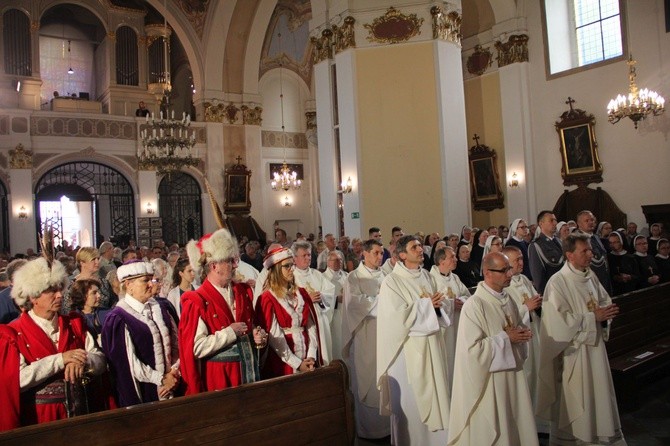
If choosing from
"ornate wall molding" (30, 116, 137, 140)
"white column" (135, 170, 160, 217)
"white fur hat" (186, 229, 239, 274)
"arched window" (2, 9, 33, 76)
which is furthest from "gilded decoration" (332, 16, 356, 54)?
"arched window" (2, 9, 33, 76)

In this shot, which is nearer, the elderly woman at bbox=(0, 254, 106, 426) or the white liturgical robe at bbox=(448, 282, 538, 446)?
the elderly woman at bbox=(0, 254, 106, 426)

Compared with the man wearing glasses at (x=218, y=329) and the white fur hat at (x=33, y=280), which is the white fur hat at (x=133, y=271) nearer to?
the man wearing glasses at (x=218, y=329)

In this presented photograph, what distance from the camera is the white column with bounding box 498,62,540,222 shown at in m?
16.6

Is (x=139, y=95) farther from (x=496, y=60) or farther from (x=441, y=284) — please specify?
(x=441, y=284)

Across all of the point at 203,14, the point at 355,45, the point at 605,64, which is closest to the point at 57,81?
the point at 203,14

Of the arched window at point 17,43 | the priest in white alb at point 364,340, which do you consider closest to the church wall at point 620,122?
the priest in white alb at point 364,340

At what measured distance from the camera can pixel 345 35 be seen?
1372cm

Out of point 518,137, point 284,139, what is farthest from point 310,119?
point 518,137

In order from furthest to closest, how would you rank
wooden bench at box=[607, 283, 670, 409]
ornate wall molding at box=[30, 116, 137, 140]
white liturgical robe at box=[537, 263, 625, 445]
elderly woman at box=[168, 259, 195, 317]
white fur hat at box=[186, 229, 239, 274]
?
ornate wall molding at box=[30, 116, 137, 140], wooden bench at box=[607, 283, 670, 409], elderly woman at box=[168, 259, 195, 317], white liturgical robe at box=[537, 263, 625, 445], white fur hat at box=[186, 229, 239, 274]

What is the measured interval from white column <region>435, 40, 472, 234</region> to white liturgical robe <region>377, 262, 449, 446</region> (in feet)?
27.9

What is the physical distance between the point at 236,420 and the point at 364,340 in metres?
2.75

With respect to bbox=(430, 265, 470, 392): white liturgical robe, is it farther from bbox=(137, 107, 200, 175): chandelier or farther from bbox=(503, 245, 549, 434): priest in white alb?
bbox=(137, 107, 200, 175): chandelier

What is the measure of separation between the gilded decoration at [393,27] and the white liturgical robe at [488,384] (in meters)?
10.5

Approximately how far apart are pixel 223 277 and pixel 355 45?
420 inches
